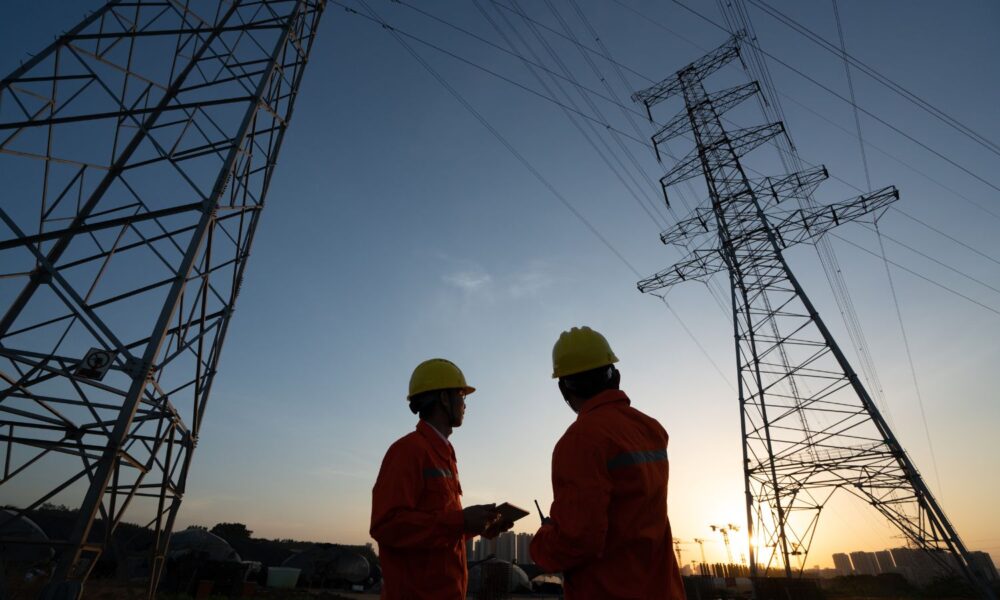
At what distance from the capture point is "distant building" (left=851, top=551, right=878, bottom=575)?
74.7m

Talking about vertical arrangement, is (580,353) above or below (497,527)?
above

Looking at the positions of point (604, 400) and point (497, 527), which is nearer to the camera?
point (604, 400)

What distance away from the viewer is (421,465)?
316 centimetres

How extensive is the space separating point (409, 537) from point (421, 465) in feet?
1.46

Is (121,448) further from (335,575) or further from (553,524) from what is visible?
(335,575)

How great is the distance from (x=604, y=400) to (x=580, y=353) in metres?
0.43

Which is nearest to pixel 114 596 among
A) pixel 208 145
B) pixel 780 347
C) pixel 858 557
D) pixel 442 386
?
pixel 208 145

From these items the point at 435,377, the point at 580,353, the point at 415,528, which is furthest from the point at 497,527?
the point at 580,353

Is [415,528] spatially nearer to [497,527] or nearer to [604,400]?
[497,527]

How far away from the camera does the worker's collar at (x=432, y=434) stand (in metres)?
3.44

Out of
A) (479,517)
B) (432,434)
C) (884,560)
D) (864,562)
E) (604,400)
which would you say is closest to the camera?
(604,400)

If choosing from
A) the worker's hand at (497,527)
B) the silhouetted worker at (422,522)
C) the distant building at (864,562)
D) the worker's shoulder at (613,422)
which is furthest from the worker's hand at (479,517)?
the distant building at (864,562)

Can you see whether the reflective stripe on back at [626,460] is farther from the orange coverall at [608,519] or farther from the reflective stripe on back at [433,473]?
the reflective stripe on back at [433,473]

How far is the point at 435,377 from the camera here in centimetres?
399
